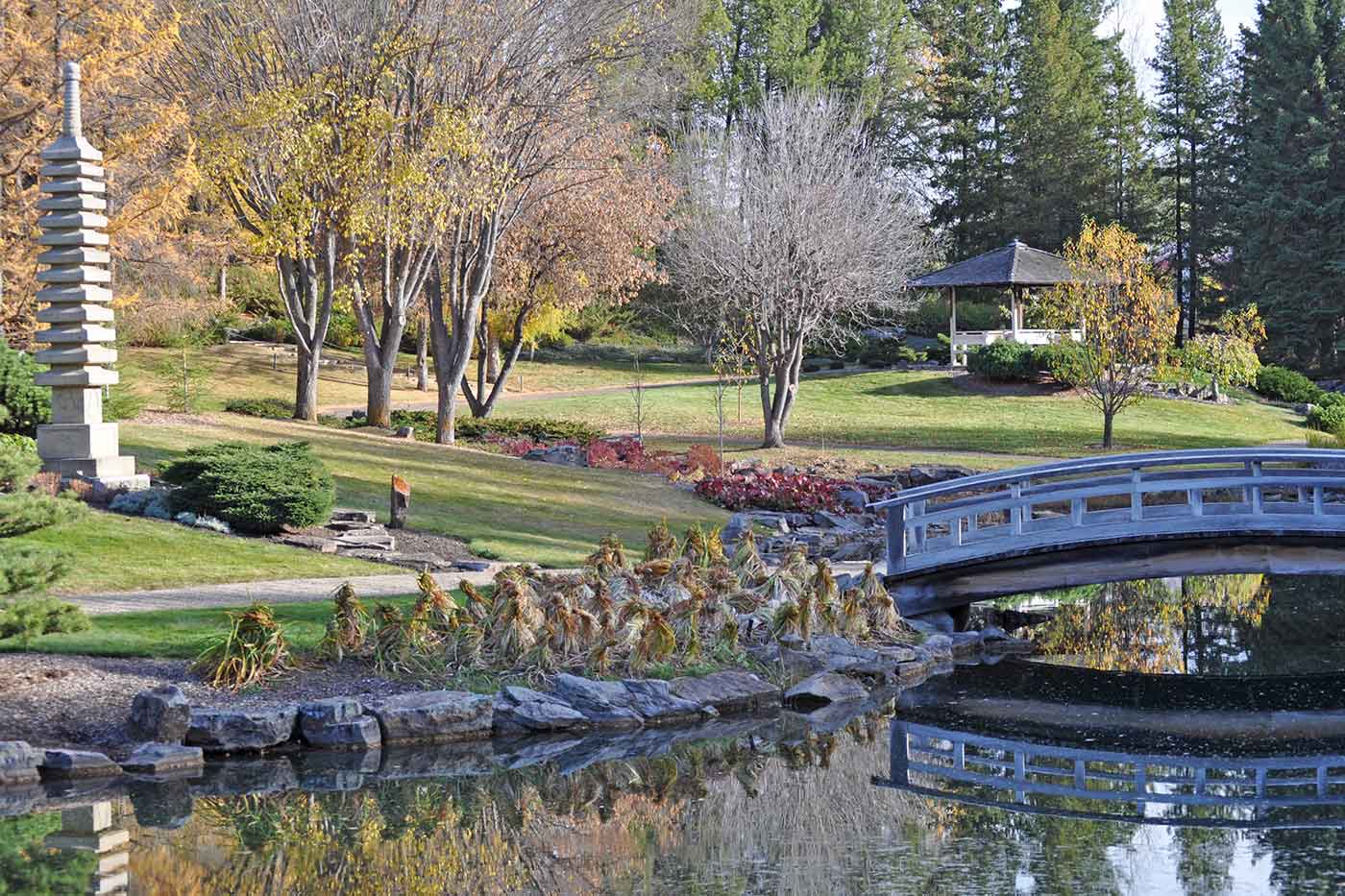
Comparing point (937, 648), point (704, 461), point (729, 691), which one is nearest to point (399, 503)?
point (729, 691)

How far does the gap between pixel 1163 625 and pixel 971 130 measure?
44965mm

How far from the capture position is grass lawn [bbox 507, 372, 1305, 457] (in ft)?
119

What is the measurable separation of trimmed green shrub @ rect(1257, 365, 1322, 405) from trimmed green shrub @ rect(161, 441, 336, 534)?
33241mm

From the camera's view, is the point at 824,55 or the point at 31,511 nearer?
the point at 31,511

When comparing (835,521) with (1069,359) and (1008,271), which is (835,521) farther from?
(1008,271)

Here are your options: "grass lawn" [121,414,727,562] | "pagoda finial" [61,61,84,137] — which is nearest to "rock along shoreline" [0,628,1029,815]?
"grass lawn" [121,414,727,562]

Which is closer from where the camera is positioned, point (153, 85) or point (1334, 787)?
point (1334, 787)

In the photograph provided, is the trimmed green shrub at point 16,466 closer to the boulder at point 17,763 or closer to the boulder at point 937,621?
the boulder at point 17,763

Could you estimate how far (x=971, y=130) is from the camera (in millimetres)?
61312

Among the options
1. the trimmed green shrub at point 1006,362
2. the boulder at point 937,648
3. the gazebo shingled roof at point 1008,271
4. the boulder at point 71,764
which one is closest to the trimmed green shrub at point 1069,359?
the trimmed green shrub at point 1006,362

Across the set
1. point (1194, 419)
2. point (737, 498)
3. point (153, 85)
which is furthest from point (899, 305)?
point (153, 85)

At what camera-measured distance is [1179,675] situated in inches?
629

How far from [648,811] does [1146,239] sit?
175 feet

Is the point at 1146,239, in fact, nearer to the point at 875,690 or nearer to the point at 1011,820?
the point at 875,690
